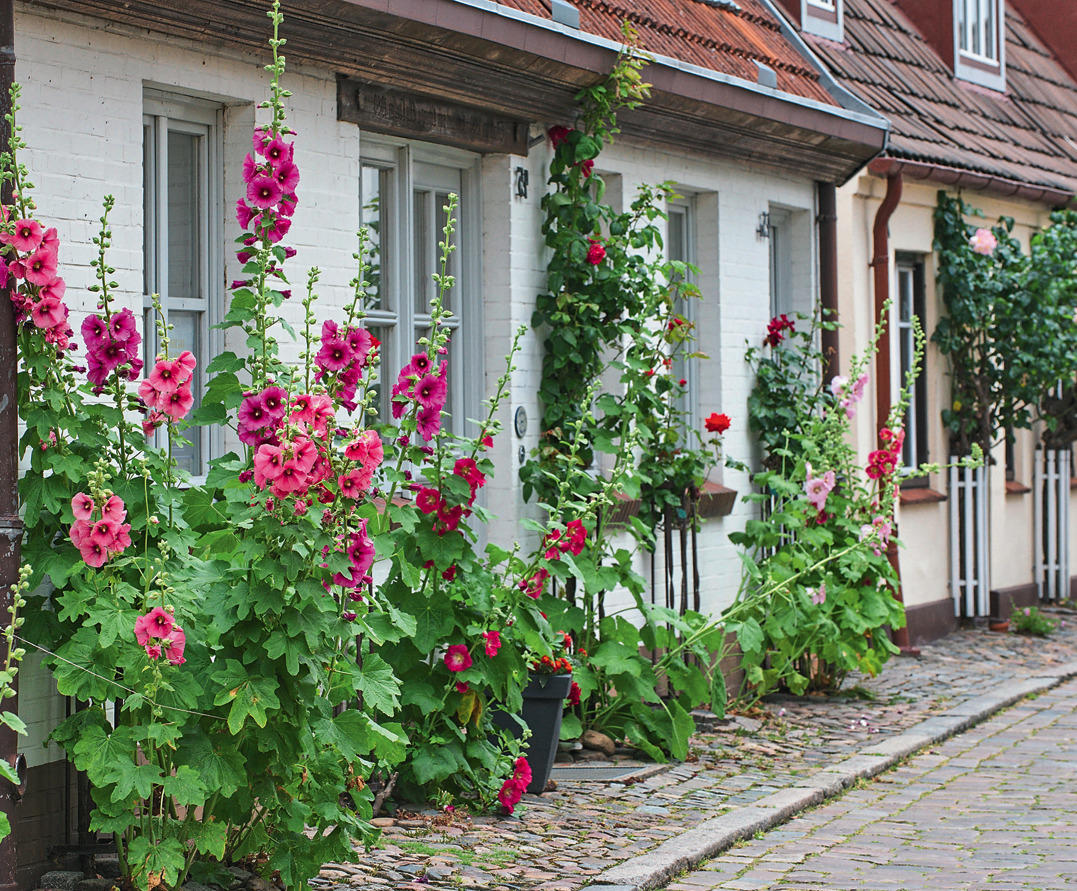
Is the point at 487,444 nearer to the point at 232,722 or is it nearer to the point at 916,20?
the point at 232,722

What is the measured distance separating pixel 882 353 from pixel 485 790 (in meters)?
6.76

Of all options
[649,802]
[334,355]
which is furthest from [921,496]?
[334,355]

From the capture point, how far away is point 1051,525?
1543 cm

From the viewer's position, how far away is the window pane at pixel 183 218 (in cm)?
680

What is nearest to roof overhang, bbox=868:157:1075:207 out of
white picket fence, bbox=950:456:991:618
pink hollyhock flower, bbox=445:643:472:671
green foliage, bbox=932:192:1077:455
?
green foliage, bbox=932:192:1077:455

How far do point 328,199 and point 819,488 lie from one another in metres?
3.75

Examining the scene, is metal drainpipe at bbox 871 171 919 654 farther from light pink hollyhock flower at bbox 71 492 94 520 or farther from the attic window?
light pink hollyhock flower at bbox 71 492 94 520

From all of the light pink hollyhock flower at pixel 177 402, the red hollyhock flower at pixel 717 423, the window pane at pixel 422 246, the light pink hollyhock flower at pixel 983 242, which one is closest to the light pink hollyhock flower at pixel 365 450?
the light pink hollyhock flower at pixel 177 402

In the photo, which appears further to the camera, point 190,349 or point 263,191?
point 190,349

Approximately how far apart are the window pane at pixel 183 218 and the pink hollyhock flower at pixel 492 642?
1.84 metres

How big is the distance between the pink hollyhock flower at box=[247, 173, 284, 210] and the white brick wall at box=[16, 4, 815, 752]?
2.99 ft

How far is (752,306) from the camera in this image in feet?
35.8

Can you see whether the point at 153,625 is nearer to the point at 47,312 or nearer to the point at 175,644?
the point at 175,644

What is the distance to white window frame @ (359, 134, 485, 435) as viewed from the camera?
26.4 feet
